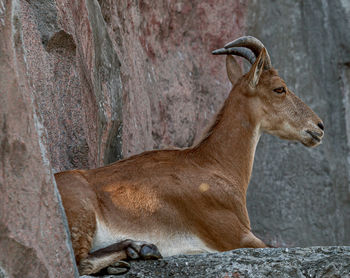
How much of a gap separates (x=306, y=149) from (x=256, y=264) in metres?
7.16

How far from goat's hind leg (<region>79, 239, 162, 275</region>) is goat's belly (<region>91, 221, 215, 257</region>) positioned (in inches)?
5.9

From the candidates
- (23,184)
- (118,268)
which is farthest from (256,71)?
(23,184)

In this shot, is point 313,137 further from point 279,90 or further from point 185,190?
point 185,190

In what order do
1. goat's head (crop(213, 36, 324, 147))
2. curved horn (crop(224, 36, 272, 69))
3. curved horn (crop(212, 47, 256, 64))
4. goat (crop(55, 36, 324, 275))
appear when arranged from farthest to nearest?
curved horn (crop(212, 47, 256, 64)) < curved horn (crop(224, 36, 272, 69)) < goat's head (crop(213, 36, 324, 147)) < goat (crop(55, 36, 324, 275))

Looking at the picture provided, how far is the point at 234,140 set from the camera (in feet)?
21.0

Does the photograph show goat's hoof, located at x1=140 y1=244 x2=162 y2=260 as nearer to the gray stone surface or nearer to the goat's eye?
the goat's eye

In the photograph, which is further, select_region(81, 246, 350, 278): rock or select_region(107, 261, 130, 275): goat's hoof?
select_region(107, 261, 130, 275): goat's hoof

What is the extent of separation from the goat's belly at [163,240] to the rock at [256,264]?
Answer: 19.0 inches

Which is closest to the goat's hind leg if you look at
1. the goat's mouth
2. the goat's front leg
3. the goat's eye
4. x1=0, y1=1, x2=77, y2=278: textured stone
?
x1=0, y1=1, x2=77, y2=278: textured stone

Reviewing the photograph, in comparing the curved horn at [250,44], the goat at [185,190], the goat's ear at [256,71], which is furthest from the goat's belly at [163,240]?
the curved horn at [250,44]

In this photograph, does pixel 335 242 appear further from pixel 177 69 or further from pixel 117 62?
pixel 117 62

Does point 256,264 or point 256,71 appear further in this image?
point 256,71

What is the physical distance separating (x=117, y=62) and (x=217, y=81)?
348 centimetres

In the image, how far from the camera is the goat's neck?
6191 millimetres
